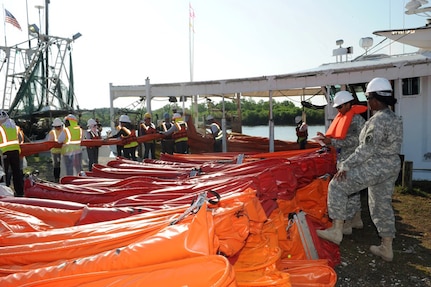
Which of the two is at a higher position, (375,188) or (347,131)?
(347,131)

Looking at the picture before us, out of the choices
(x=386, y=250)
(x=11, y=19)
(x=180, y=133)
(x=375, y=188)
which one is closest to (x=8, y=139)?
(x=180, y=133)

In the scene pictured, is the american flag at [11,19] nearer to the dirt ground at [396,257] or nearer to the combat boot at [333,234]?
the dirt ground at [396,257]

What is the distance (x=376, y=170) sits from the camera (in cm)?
379

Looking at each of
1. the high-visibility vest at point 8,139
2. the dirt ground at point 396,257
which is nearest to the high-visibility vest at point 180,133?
the high-visibility vest at point 8,139

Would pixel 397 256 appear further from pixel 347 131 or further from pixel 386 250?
pixel 347 131

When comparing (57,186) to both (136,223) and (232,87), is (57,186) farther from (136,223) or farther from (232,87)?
(232,87)

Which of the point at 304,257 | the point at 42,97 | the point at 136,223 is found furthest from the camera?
the point at 42,97

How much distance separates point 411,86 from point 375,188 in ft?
17.1

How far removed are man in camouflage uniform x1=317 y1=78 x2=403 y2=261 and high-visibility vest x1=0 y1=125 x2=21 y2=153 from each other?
201 inches

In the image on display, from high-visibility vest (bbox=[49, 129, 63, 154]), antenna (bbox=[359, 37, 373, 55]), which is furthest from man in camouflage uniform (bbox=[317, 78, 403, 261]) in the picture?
antenna (bbox=[359, 37, 373, 55])

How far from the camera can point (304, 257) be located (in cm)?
335

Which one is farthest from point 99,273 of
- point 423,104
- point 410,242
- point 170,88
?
point 170,88

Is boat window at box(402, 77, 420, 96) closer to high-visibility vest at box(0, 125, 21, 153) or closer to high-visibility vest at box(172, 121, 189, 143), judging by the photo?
high-visibility vest at box(172, 121, 189, 143)

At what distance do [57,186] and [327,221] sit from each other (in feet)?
9.75
